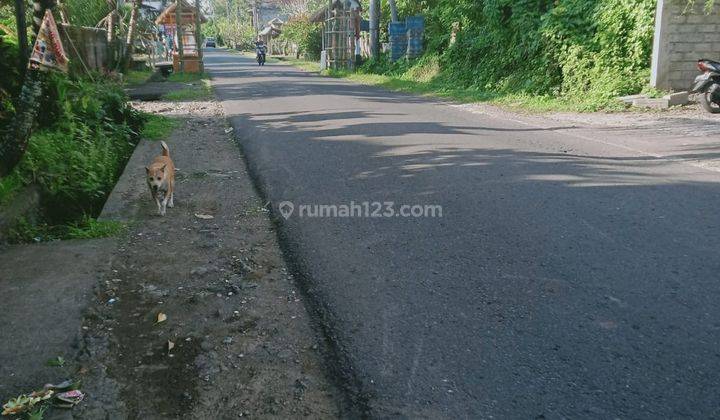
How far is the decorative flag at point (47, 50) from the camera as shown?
4789 mm

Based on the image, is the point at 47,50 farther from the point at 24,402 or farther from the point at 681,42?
the point at 681,42

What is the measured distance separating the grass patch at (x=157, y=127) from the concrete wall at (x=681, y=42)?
389 inches

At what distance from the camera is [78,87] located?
8.45 meters

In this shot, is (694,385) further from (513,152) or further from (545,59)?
(545,59)

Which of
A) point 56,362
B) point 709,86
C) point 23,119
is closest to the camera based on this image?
point 56,362

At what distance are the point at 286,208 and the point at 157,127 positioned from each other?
5.51m

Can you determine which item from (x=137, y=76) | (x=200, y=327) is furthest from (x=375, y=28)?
(x=200, y=327)

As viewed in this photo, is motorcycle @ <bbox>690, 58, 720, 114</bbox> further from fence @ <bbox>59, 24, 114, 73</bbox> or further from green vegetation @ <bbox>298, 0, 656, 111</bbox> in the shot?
fence @ <bbox>59, 24, 114, 73</bbox>

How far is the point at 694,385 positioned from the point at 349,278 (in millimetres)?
2025

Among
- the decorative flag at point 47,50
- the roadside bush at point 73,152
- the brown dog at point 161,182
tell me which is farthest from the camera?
Answer: the roadside bush at point 73,152

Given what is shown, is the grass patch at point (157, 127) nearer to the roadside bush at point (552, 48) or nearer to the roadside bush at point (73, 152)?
the roadside bush at point (73, 152)

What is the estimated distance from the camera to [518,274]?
3.82m

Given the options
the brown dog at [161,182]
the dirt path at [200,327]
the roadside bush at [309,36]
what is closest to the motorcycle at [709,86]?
the dirt path at [200,327]

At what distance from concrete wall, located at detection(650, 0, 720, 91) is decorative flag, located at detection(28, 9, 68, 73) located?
1167 centimetres
